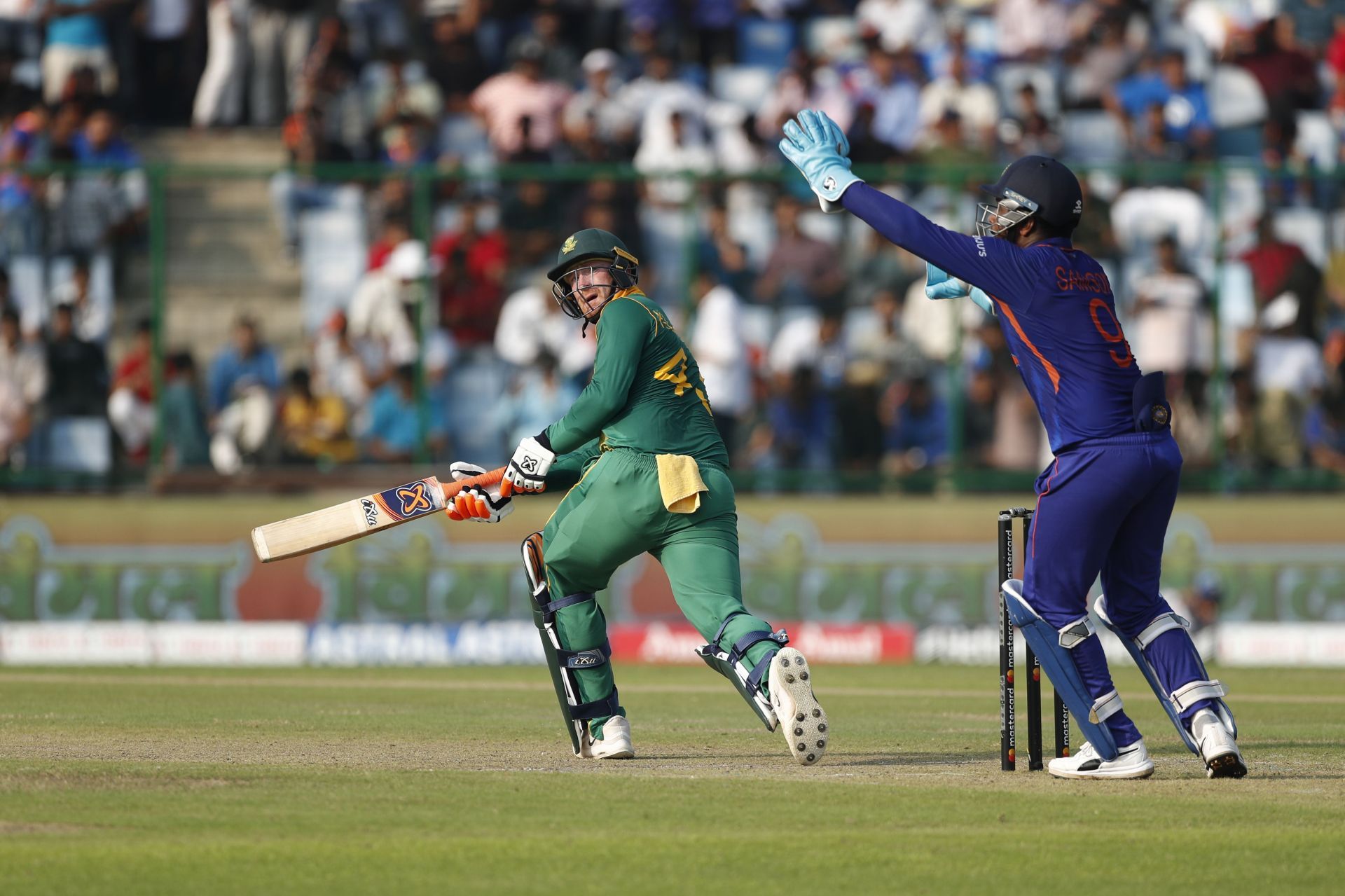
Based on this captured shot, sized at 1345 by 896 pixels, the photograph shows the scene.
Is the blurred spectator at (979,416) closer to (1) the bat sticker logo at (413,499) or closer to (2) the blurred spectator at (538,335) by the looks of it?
(2) the blurred spectator at (538,335)

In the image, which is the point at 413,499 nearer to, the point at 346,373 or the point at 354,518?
the point at 354,518

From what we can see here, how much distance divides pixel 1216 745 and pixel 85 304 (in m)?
12.0

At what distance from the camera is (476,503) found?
8117 millimetres

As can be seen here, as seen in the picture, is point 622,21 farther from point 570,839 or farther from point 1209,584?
point 570,839

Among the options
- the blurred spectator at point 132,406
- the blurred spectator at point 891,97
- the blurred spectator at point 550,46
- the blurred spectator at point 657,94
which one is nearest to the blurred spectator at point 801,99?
the blurred spectator at point 891,97

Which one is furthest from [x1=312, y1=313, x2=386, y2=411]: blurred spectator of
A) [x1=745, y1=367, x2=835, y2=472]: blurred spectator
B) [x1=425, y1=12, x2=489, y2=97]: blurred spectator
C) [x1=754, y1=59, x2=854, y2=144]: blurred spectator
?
[x1=754, y1=59, x2=854, y2=144]: blurred spectator

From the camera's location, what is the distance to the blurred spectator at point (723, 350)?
1630 centimetres

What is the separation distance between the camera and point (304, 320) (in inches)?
656

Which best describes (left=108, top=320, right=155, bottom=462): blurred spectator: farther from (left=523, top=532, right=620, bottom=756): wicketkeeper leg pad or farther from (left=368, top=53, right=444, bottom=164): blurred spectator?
(left=523, top=532, right=620, bottom=756): wicketkeeper leg pad


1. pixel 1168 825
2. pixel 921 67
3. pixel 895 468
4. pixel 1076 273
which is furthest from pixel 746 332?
pixel 1168 825

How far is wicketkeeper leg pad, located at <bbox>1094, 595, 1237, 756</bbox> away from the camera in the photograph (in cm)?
724

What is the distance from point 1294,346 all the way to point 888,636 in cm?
439

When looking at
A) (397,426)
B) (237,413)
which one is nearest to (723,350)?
(397,426)

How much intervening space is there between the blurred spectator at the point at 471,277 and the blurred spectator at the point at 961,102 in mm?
4510
